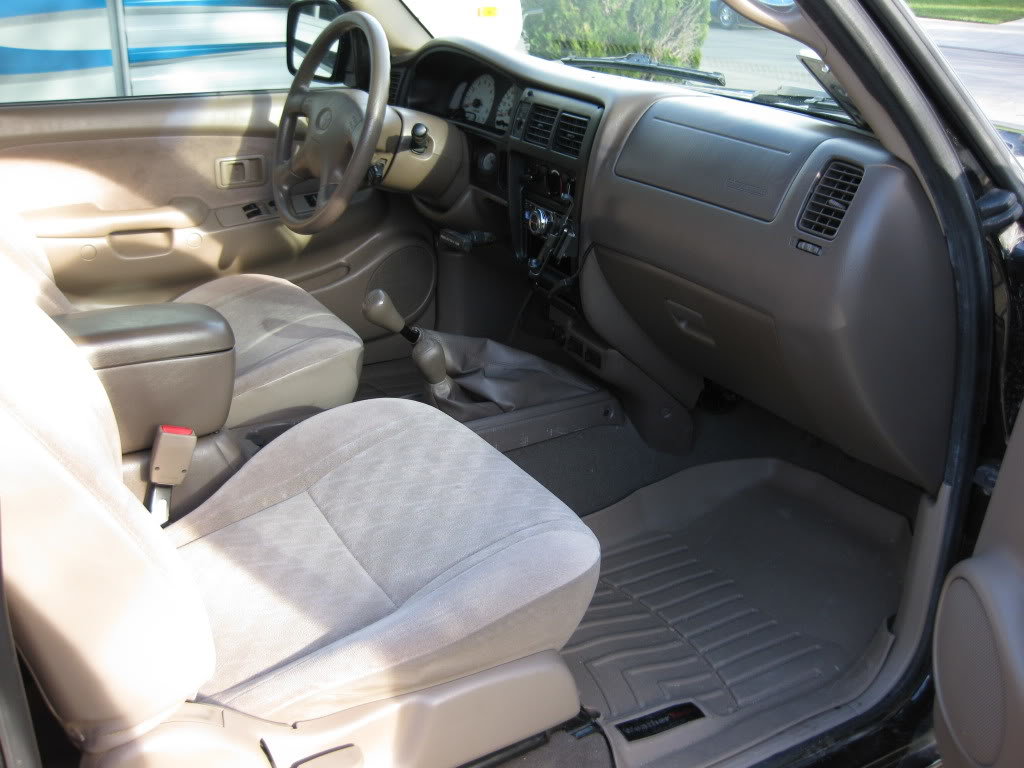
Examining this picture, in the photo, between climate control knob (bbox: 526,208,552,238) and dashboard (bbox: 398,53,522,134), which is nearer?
climate control knob (bbox: 526,208,552,238)

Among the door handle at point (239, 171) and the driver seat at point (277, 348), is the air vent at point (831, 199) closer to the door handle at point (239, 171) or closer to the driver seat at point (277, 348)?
the driver seat at point (277, 348)

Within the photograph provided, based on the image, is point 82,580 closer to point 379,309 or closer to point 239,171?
point 379,309

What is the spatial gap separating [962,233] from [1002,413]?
296 mm

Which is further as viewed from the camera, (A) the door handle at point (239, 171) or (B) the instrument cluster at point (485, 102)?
(A) the door handle at point (239, 171)

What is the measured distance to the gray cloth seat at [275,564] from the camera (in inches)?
32.1

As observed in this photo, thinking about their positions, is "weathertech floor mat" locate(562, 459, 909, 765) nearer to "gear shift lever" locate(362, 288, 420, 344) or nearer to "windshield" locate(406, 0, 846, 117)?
"gear shift lever" locate(362, 288, 420, 344)

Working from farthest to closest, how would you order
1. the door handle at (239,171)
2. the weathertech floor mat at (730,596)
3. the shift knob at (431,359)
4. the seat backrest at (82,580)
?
the door handle at (239,171) → the shift knob at (431,359) → the weathertech floor mat at (730,596) → the seat backrest at (82,580)

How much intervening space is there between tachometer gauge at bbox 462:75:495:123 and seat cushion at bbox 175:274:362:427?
70 cm

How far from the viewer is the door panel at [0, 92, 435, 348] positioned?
2.39m

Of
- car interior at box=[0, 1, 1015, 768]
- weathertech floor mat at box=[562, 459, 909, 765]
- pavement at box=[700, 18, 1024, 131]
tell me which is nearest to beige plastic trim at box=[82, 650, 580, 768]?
car interior at box=[0, 1, 1015, 768]

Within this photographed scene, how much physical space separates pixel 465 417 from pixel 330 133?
2.52 feet

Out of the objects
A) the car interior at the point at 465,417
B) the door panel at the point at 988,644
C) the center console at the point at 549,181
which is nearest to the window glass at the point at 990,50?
the car interior at the point at 465,417

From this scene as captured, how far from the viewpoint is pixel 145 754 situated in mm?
903

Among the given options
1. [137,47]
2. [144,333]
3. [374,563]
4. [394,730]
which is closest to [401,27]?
[137,47]
